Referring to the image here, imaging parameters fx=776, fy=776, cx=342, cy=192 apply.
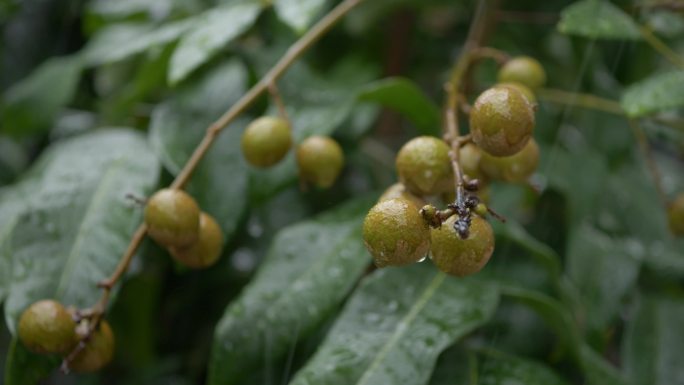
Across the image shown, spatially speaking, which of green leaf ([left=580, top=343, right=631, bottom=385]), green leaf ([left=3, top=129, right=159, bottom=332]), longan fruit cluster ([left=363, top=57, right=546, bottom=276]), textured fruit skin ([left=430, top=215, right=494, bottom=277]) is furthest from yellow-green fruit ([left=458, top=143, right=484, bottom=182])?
green leaf ([left=3, top=129, right=159, bottom=332])

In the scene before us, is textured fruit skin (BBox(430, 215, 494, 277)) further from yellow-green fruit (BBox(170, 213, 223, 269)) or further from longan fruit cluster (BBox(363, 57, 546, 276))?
yellow-green fruit (BBox(170, 213, 223, 269))

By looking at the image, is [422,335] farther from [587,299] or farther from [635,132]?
[635,132]

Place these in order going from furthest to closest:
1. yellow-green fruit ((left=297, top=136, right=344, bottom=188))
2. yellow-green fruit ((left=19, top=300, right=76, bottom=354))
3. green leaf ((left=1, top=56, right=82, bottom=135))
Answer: green leaf ((left=1, top=56, right=82, bottom=135)) < yellow-green fruit ((left=297, top=136, right=344, bottom=188)) < yellow-green fruit ((left=19, top=300, right=76, bottom=354))

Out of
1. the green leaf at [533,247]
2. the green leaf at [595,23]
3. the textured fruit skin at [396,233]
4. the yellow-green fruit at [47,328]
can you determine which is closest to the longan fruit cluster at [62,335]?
the yellow-green fruit at [47,328]

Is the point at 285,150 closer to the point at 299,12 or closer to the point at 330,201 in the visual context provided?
the point at 299,12

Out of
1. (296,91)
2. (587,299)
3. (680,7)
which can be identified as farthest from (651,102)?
(296,91)

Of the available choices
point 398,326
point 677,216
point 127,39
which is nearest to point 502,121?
point 398,326

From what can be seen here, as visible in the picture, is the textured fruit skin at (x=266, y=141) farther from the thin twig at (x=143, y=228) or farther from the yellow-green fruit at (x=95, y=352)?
the yellow-green fruit at (x=95, y=352)
